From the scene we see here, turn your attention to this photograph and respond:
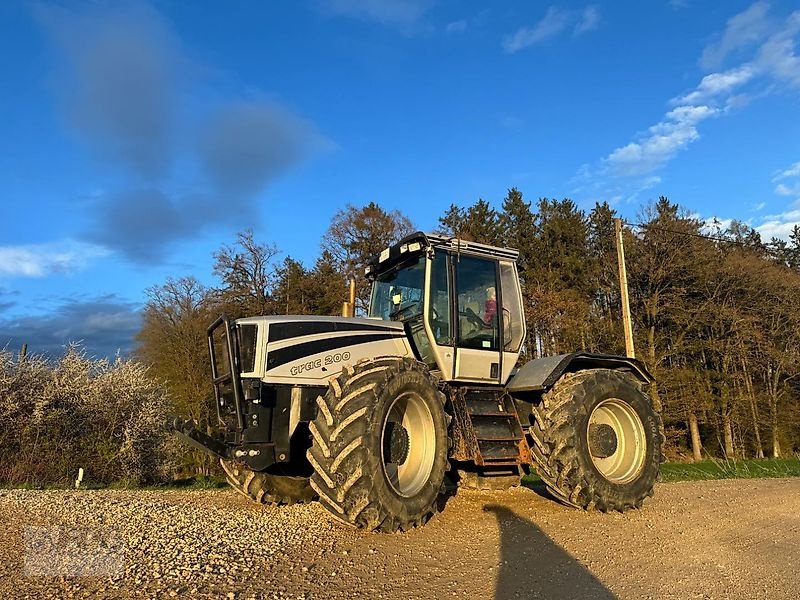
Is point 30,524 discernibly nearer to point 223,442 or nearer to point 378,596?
point 223,442

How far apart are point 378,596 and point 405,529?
1544 mm

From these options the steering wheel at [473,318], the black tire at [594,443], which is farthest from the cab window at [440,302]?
the black tire at [594,443]

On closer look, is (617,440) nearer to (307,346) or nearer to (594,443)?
(594,443)

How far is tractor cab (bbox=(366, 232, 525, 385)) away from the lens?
698 cm

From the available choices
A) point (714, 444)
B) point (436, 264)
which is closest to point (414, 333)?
point (436, 264)

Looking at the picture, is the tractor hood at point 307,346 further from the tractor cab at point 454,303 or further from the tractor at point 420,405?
the tractor cab at point 454,303

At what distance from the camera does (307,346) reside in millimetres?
5914

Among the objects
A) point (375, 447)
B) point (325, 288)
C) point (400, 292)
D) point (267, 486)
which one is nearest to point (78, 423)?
point (267, 486)

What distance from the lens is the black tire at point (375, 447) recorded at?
16.2 feet

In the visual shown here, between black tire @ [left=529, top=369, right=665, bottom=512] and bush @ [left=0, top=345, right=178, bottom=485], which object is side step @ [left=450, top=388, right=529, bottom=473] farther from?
bush @ [left=0, top=345, right=178, bottom=485]

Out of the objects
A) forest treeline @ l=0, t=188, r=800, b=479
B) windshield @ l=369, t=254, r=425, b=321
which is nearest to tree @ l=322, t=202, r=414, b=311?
forest treeline @ l=0, t=188, r=800, b=479

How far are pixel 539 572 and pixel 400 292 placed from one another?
388cm

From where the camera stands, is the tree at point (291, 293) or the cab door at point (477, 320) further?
the tree at point (291, 293)

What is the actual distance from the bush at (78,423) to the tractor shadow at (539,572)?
10843mm
